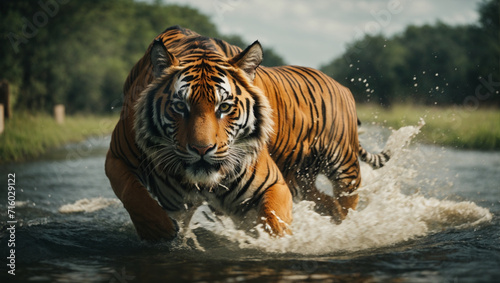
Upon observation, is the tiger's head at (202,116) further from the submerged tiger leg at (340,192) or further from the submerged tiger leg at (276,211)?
the submerged tiger leg at (340,192)

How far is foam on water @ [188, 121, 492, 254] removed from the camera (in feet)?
11.9

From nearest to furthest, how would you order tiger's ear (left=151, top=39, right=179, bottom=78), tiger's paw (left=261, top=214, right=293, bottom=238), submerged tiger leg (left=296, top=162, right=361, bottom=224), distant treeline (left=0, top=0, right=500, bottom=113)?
tiger's ear (left=151, top=39, right=179, bottom=78)
tiger's paw (left=261, top=214, right=293, bottom=238)
submerged tiger leg (left=296, top=162, right=361, bottom=224)
distant treeline (left=0, top=0, right=500, bottom=113)

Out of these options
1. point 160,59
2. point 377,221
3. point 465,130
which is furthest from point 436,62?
point 160,59

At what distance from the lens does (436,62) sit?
41.0 metres

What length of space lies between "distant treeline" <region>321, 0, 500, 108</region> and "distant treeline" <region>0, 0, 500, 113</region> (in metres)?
0.07

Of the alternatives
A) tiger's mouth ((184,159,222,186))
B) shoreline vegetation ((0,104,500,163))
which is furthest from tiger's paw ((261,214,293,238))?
shoreline vegetation ((0,104,500,163))

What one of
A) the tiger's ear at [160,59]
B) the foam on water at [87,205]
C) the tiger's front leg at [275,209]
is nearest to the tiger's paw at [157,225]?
the tiger's front leg at [275,209]

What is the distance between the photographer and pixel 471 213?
493 cm

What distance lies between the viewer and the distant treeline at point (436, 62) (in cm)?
2571

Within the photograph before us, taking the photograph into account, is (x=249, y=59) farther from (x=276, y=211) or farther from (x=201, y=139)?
(x=276, y=211)

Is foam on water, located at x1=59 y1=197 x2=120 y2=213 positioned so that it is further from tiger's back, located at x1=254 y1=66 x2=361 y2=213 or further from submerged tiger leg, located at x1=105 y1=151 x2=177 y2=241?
submerged tiger leg, located at x1=105 y1=151 x2=177 y2=241

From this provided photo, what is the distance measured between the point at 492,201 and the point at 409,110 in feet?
37.7

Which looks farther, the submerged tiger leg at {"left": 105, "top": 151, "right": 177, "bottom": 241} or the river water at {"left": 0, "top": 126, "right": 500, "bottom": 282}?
the submerged tiger leg at {"left": 105, "top": 151, "right": 177, "bottom": 241}

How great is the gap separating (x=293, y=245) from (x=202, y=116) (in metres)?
0.98
